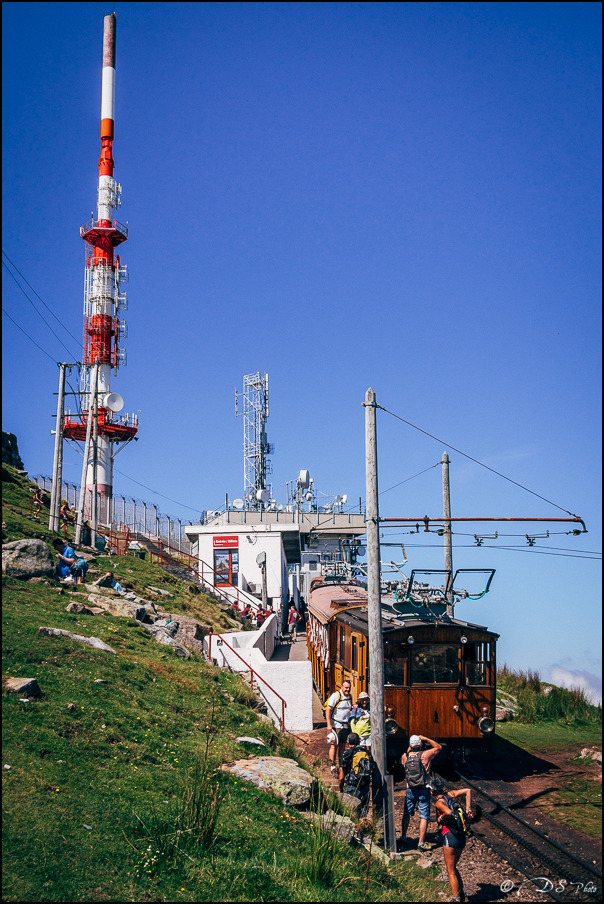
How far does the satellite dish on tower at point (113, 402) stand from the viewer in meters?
46.5

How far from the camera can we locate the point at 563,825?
11664 millimetres

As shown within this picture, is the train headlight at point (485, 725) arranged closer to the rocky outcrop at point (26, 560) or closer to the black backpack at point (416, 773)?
the black backpack at point (416, 773)

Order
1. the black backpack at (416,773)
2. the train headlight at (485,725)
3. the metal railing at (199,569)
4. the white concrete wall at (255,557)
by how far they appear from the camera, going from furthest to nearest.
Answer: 1. the white concrete wall at (255,557)
2. the metal railing at (199,569)
3. the train headlight at (485,725)
4. the black backpack at (416,773)

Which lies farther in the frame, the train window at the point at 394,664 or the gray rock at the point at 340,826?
the train window at the point at 394,664

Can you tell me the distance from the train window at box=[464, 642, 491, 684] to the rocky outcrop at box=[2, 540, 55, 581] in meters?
13.4

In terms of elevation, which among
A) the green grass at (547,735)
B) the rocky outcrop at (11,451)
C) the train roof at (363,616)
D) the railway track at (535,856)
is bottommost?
the green grass at (547,735)

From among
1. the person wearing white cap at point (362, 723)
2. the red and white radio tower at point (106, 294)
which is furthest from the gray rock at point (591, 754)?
the red and white radio tower at point (106, 294)

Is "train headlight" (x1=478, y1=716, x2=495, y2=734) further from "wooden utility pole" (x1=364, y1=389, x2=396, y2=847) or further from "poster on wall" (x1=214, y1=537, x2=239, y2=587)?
"poster on wall" (x1=214, y1=537, x2=239, y2=587)

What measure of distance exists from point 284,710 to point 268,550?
2065cm

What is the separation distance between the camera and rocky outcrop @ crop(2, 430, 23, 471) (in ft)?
155

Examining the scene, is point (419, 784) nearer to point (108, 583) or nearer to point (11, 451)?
point (108, 583)

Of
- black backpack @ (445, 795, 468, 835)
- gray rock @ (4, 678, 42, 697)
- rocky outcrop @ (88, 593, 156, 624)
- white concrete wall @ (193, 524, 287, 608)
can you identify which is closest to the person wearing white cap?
black backpack @ (445, 795, 468, 835)

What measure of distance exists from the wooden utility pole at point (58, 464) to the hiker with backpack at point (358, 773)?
20248 mm

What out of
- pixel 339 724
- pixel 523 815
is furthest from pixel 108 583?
pixel 523 815
